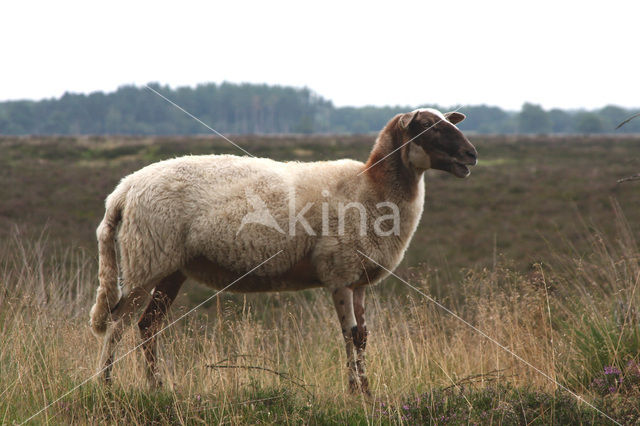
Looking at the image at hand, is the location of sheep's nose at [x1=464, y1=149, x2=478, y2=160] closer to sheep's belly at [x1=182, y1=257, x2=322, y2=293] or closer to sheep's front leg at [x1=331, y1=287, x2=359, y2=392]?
sheep's front leg at [x1=331, y1=287, x2=359, y2=392]

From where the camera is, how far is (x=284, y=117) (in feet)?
336

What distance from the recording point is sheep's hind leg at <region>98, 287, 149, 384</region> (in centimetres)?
537

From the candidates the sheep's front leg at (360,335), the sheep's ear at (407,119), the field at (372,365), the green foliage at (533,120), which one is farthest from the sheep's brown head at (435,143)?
the green foliage at (533,120)

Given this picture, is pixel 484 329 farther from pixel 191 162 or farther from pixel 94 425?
pixel 94 425

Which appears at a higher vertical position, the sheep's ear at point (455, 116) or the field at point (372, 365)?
the sheep's ear at point (455, 116)

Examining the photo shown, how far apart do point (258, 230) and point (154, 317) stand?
1.42 meters

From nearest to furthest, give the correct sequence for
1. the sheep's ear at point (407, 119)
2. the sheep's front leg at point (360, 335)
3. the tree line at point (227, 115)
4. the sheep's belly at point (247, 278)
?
1. the sheep's front leg at point (360, 335)
2. the sheep's belly at point (247, 278)
3. the sheep's ear at point (407, 119)
4. the tree line at point (227, 115)

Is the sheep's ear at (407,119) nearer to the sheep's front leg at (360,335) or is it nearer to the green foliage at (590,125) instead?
the sheep's front leg at (360,335)

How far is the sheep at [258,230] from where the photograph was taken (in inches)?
216

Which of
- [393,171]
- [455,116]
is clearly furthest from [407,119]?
[455,116]

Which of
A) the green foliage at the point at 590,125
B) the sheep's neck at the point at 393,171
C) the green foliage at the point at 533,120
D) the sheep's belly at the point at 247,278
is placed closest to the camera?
the sheep's belly at the point at 247,278

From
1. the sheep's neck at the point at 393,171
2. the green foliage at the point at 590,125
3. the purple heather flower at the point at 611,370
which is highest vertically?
the green foliage at the point at 590,125

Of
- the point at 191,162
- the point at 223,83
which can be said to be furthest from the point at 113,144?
the point at 223,83

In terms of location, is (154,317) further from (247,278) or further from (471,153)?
(471,153)
